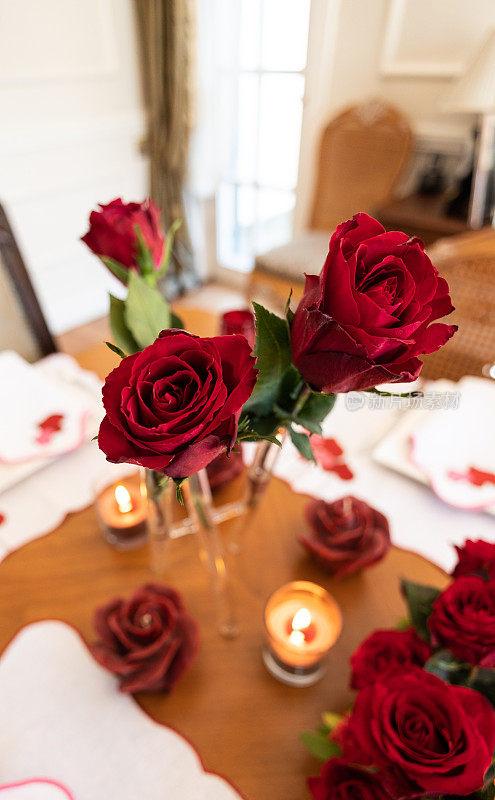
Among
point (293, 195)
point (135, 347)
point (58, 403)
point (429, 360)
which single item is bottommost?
point (293, 195)

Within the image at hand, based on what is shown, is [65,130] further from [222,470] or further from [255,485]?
[255,485]

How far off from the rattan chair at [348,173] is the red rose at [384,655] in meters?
1.70

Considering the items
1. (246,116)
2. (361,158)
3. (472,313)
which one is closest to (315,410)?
(472,313)

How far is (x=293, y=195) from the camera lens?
2527 millimetres

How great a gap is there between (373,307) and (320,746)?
395mm

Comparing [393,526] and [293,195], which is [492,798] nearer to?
[393,526]

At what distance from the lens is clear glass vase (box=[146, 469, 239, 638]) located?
478mm

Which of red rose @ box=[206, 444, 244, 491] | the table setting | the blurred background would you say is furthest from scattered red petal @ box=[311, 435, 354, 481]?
the blurred background

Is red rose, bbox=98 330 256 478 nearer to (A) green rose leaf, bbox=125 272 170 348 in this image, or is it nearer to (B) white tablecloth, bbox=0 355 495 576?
(A) green rose leaf, bbox=125 272 170 348

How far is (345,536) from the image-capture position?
22.7 inches

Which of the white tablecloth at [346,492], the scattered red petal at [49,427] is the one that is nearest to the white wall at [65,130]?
the scattered red petal at [49,427]

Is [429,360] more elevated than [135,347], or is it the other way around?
[135,347]

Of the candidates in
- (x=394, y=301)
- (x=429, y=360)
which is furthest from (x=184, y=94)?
(x=394, y=301)

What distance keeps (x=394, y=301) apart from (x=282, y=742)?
1.44 feet
